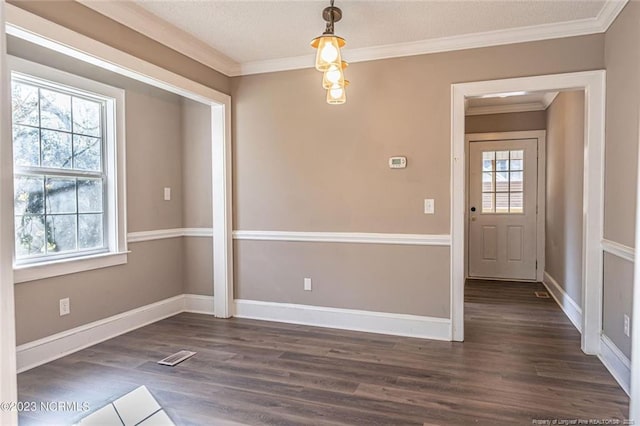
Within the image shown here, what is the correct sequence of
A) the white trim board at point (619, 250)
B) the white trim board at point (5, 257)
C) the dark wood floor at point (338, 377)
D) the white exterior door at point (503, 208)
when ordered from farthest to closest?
the white exterior door at point (503, 208)
the white trim board at point (619, 250)
the dark wood floor at point (338, 377)
the white trim board at point (5, 257)

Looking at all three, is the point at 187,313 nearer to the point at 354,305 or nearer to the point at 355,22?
the point at 354,305

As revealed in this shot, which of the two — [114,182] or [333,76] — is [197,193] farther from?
[333,76]

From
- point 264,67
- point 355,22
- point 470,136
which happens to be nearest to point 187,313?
point 264,67

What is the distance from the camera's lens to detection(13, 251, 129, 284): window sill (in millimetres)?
2840

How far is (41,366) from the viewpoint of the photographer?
2.89m

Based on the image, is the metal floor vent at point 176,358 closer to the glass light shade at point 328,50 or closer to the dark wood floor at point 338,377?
the dark wood floor at point 338,377

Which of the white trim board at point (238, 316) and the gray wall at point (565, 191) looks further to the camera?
the gray wall at point (565, 191)

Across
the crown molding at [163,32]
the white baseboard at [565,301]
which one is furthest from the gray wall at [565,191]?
the crown molding at [163,32]

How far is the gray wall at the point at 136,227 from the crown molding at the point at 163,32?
0.73 metres

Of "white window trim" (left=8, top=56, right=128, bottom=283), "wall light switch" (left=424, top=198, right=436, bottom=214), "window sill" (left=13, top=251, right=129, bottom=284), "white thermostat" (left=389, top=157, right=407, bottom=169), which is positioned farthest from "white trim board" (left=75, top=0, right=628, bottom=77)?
"window sill" (left=13, top=251, right=129, bottom=284)

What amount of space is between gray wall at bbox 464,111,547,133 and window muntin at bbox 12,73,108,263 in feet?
16.2

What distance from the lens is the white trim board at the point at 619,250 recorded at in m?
2.41

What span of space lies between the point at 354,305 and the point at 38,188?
2804 millimetres

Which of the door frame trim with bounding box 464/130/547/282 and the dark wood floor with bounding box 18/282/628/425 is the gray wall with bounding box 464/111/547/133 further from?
the dark wood floor with bounding box 18/282/628/425
